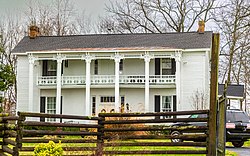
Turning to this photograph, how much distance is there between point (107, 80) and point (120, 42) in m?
3.78

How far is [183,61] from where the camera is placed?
111ft

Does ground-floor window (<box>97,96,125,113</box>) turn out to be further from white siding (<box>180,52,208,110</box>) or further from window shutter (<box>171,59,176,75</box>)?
white siding (<box>180,52,208,110</box>)

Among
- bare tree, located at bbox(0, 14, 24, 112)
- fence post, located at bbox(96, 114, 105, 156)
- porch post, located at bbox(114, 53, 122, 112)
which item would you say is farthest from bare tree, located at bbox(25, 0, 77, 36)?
fence post, located at bbox(96, 114, 105, 156)

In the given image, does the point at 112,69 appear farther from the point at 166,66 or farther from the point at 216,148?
the point at 216,148

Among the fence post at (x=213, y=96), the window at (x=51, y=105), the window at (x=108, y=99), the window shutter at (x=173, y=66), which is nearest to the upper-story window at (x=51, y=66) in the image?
the window at (x=51, y=105)

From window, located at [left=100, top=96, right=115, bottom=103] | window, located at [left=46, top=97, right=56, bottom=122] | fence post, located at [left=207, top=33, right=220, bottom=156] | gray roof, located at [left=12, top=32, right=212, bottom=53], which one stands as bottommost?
window, located at [left=46, top=97, right=56, bottom=122]

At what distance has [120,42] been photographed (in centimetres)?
3644

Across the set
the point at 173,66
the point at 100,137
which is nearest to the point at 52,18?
the point at 173,66

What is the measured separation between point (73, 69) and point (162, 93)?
7.51 meters

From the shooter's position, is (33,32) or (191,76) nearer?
(191,76)

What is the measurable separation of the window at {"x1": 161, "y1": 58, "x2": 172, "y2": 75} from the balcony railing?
806 mm

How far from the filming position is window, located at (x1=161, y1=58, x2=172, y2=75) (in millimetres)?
34656

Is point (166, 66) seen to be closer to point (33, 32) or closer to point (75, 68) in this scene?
point (75, 68)

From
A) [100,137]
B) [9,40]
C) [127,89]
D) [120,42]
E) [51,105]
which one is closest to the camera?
[100,137]
